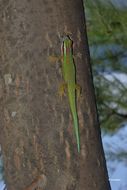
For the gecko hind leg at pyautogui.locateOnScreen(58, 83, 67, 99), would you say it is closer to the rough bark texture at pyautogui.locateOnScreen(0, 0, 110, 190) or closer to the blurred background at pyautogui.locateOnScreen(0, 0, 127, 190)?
the rough bark texture at pyautogui.locateOnScreen(0, 0, 110, 190)

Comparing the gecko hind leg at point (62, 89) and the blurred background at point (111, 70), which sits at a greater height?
the blurred background at point (111, 70)

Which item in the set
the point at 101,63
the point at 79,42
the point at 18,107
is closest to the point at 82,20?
the point at 79,42

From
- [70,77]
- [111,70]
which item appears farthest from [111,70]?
[70,77]

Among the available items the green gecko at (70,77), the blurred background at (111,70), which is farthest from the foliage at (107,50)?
the green gecko at (70,77)

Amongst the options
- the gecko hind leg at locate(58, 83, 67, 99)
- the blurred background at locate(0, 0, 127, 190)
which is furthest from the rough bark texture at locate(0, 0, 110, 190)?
the blurred background at locate(0, 0, 127, 190)

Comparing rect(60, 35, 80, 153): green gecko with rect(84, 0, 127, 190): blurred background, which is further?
rect(84, 0, 127, 190): blurred background

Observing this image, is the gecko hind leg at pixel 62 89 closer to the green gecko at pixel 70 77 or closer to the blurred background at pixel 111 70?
the green gecko at pixel 70 77
